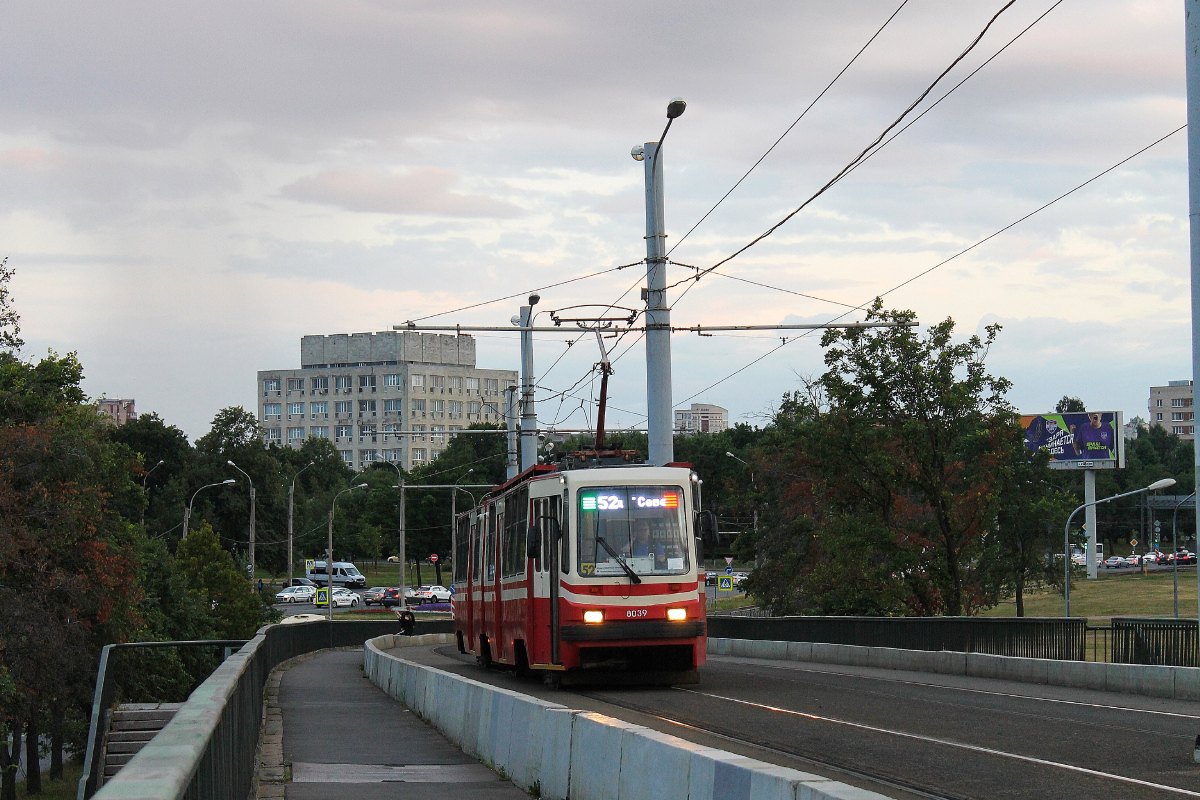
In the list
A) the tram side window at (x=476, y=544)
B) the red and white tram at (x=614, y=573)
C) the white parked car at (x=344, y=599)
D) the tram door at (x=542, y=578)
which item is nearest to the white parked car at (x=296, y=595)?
the white parked car at (x=344, y=599)

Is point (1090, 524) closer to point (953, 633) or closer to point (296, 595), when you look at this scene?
point (296, 595)

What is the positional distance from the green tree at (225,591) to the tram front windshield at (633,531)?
188ft

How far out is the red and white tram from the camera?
1925cm

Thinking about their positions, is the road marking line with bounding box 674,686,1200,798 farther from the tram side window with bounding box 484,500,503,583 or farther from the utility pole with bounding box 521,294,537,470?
the utility pole with bounding box 521,294,537,470

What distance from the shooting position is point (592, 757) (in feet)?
30.3

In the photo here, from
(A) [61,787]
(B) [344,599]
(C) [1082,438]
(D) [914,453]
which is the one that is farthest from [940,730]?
(C) [1082,438]

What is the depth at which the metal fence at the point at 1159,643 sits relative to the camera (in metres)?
21.2

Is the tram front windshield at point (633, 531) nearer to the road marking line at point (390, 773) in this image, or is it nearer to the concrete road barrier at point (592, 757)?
the concrete road barrier at point (592, 757)

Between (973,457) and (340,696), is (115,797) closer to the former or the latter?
(340,696)

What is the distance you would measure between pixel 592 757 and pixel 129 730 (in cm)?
1698

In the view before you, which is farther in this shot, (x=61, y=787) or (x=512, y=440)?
(x=61, y=787)

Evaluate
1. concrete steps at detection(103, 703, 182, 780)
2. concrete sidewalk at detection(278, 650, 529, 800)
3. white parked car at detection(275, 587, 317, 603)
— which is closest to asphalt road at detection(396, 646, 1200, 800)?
concrete sidewalk at detection(278, 650, 529, 800)

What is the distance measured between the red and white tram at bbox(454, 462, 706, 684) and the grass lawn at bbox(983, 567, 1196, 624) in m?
54.9

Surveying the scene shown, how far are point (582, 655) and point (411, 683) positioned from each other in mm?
2655
